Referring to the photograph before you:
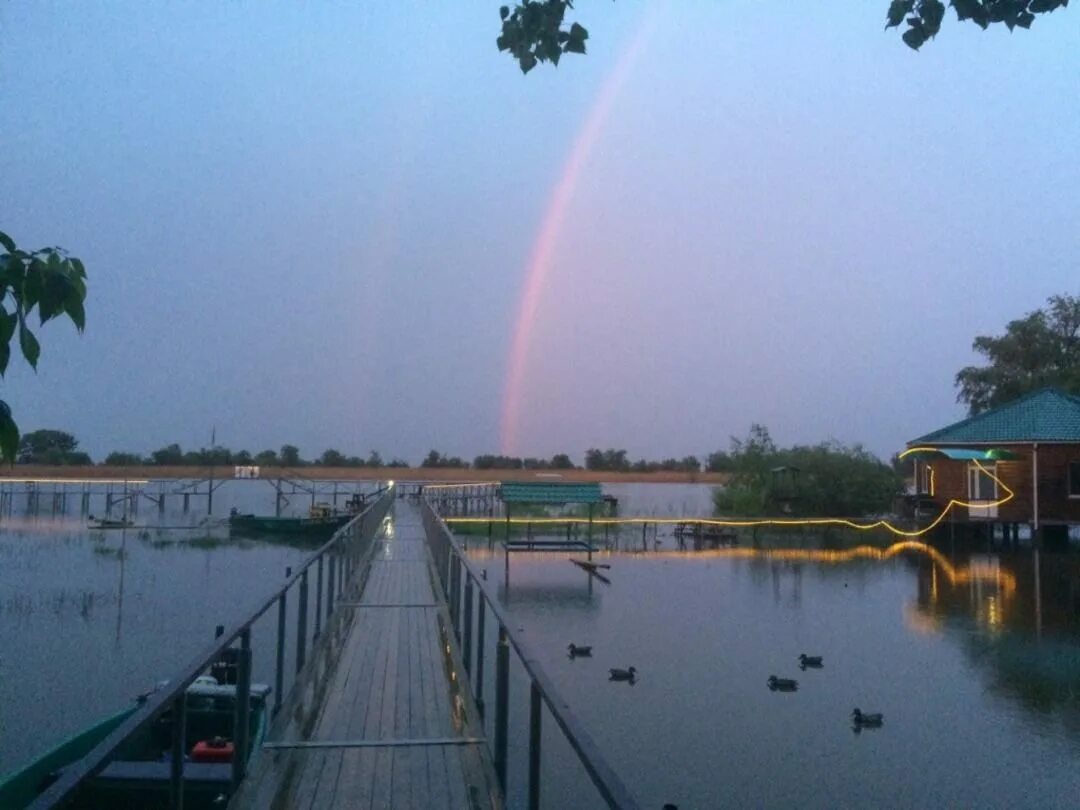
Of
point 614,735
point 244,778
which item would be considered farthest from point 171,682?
point 614,735

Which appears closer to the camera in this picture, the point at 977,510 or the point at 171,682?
the point at 171,682

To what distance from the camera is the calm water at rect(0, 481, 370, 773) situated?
1284 cm

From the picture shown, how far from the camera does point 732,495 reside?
47.6m

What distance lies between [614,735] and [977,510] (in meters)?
24.9

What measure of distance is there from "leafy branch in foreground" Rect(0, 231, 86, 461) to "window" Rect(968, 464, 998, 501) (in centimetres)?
3337

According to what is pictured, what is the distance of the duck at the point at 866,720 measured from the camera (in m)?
10.8

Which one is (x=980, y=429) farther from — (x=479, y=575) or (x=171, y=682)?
(x=171, y=682)

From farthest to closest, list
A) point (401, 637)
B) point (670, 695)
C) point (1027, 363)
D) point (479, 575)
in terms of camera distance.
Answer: point (1027, 363)
point (670, 695)
point (401, 637)
point (479, 575)

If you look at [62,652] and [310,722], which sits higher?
[310,722]

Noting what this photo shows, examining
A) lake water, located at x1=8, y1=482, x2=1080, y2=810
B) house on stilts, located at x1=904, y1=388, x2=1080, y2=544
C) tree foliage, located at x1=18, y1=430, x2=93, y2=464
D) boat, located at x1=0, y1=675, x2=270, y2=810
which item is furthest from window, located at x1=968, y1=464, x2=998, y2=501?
tree foliage, located at x1=18, y1=430, x2=93, y2=464

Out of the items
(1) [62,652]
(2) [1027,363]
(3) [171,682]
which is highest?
(2) [1027,363]

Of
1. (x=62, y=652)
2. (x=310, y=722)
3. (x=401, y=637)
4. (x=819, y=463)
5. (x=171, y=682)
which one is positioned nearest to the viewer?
(x=171, y=682)

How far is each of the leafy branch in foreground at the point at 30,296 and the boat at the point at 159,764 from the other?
2533 millimetres

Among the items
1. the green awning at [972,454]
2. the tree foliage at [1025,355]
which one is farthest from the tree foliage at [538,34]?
the tree foliage at [1025,355]
